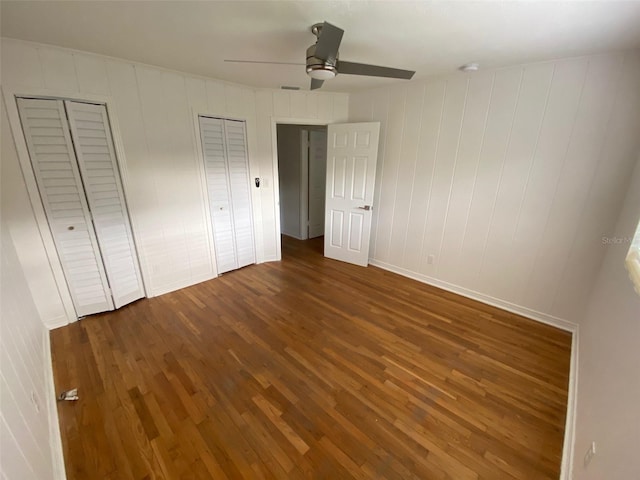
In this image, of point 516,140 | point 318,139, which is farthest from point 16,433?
point 318,139

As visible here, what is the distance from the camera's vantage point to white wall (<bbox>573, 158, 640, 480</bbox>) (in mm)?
929

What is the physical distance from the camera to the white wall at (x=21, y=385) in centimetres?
98

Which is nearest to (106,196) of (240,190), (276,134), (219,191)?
(219,191)

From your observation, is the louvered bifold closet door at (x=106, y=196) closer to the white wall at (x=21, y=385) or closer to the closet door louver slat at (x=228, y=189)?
the white wall at (x=21, y=385)

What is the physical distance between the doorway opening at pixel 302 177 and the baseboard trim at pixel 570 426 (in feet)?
12.3

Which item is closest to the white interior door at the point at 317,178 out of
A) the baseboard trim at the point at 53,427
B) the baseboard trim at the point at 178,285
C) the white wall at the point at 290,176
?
the white wall at the point at 290,176

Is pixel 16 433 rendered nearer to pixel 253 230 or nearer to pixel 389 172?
pixel 253 230

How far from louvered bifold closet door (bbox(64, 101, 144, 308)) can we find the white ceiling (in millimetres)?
524

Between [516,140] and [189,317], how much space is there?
353 centimetres

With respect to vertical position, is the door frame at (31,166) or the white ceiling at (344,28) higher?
the white ceiling at (344,28)

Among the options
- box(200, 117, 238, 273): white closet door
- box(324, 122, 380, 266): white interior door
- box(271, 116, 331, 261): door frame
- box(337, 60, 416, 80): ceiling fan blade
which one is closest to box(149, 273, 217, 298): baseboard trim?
box(200, 117, 238, 273): white closet door

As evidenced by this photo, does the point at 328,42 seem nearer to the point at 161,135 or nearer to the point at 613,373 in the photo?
the point at 161,135

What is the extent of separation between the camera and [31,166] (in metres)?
2.07

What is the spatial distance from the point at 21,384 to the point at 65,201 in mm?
1595
